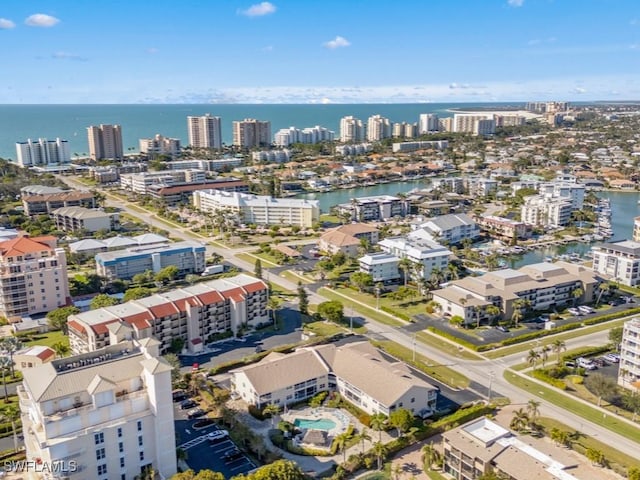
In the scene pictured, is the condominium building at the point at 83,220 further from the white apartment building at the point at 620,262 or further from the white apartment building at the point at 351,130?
the white apartment building at the point at 351,130

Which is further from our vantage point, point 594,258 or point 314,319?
point 594,258

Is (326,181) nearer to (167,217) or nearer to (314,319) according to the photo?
(167,217)

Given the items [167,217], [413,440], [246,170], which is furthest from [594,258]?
[246,170]

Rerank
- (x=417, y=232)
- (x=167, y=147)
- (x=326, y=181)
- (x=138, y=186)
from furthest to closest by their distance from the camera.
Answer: (x=167, y=147), (x=326, y=181), (x=138, y=186), (x=417, y=232)

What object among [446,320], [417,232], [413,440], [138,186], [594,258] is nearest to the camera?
[413,440]

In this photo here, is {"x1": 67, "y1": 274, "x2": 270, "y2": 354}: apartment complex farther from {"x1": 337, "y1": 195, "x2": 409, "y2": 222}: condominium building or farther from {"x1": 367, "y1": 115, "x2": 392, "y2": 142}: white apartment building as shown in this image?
{"x1": 367, "y1": 115, "x2": 392, "y2": 142}: white apartment building
